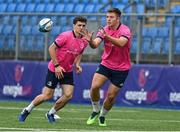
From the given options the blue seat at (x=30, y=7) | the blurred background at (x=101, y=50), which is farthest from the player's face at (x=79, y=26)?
the blue seat at (x=30, y=7)

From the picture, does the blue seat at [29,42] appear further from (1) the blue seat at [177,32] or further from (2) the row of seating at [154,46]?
(1) the blue seat at [177,32]

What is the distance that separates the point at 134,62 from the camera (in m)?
24.5

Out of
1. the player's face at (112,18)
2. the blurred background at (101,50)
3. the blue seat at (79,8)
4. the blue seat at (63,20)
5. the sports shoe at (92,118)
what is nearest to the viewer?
the player's face at (112,18)

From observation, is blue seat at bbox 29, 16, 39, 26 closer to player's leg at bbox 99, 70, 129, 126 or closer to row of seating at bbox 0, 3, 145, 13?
row of seating at bbox 0, 3, 145, 13

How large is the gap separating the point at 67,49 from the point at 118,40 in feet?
4.60

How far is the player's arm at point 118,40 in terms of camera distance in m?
13.8

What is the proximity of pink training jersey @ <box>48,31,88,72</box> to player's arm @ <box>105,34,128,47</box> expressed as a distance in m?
1.14

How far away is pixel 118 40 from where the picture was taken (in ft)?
46.1

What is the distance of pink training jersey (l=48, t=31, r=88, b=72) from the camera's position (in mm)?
14883

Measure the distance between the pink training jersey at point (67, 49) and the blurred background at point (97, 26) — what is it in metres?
8.84

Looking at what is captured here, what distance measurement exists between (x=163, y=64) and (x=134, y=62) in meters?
1.06

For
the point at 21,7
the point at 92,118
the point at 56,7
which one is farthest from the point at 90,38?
the point at 21,7

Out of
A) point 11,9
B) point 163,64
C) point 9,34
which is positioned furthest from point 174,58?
point 11,9

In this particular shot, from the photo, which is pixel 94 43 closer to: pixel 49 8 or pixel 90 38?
pixel 90 38
